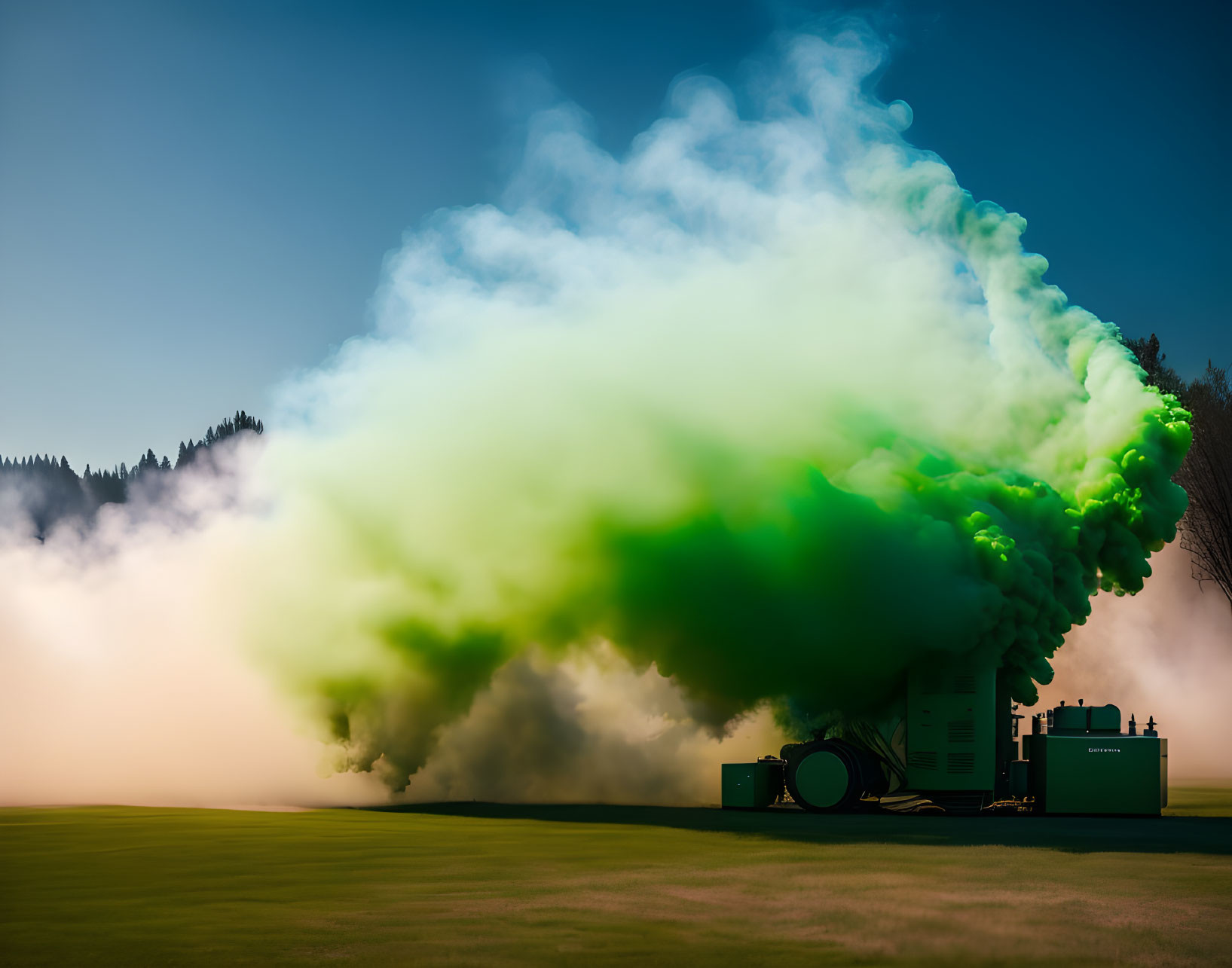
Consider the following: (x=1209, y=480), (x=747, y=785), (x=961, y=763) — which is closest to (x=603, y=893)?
(x=747, y=785)

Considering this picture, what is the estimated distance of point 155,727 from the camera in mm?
31375

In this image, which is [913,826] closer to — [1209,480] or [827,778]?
[827,778]

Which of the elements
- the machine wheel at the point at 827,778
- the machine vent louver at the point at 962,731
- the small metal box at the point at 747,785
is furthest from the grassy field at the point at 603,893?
the small metal box at the point at 747,785

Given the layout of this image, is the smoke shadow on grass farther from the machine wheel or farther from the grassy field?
the machine wheel

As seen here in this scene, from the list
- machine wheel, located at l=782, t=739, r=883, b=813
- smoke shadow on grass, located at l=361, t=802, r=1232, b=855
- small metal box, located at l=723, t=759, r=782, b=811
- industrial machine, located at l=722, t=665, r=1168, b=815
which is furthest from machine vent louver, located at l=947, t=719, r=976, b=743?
small metal box, located at l=723, t=759, r=782, b=811

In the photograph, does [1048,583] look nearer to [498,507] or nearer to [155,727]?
[498,507]

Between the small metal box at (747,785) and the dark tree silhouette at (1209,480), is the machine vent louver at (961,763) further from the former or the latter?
the dark tree silhouette at (1209,480)

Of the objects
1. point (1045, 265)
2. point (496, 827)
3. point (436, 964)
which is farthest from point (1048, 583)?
point (436, 964)

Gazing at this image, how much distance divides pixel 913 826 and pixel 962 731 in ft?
15.9

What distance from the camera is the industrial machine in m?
26.2

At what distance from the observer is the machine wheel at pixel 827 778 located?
27109 millimetres

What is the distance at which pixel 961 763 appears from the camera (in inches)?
1064

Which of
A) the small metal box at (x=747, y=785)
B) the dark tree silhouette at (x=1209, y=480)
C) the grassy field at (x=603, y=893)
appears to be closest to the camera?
the grassy field at (x=603, y=893)

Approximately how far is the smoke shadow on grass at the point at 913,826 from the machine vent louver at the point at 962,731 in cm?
190
